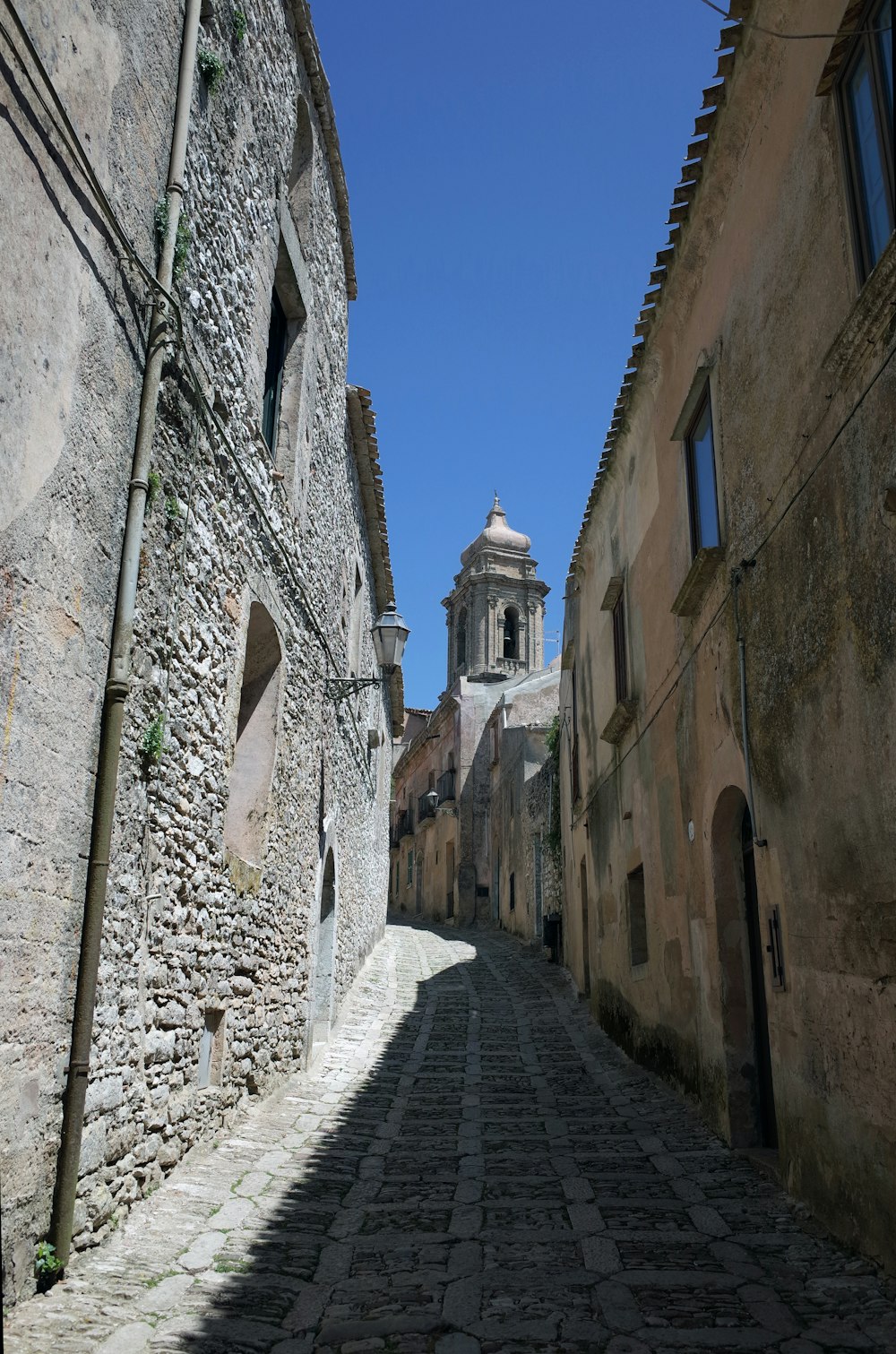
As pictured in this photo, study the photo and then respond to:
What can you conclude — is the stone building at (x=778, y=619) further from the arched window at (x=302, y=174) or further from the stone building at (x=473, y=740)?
the stone building at (x=473, y=740)

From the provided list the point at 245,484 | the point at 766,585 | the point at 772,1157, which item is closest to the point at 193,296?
the point at 245,484

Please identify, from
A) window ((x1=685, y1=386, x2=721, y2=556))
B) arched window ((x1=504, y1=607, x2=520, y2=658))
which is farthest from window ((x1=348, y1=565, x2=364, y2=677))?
arched window ((x1=504, y1=607, x2=520, y2=658))

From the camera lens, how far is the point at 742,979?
6.16 metres

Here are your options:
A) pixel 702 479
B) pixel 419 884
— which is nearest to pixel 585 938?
pixel 702 479

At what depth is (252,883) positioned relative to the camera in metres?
6.86

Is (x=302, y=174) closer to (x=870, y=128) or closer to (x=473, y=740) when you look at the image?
(x=870, y=128)

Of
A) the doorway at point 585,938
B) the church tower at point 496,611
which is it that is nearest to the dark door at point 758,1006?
the doorway at point 585,938

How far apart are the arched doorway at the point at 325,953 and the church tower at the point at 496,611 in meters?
29.5

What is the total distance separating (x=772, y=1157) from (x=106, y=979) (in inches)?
139

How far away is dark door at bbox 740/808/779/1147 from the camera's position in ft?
19.2

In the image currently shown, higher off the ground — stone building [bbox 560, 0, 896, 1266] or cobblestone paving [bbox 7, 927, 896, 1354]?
stone building [bbox 560, 0, 896, 1266]

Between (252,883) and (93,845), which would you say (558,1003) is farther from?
(93,845)

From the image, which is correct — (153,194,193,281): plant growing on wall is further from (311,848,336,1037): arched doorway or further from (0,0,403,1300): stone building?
(311,848,336,1037): arched doorway

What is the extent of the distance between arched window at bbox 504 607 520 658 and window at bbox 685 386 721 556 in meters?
34.6
